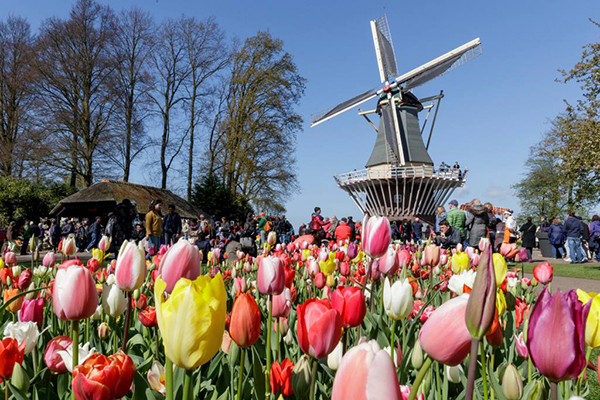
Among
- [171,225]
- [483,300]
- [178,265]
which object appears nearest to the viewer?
[483,300]

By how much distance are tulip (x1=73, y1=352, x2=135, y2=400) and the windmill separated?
1119 inches

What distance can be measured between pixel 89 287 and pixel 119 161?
25646 millimetres

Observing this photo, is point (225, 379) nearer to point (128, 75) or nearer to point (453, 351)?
point (453, 351)

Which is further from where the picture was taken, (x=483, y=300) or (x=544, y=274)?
(x=544, y=274)

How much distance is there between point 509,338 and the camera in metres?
2.12

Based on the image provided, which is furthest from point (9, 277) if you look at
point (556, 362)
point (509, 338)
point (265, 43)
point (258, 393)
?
point (265, 43)

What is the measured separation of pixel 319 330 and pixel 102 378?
45 cm

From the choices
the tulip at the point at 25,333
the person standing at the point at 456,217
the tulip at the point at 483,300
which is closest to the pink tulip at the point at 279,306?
the tulip at the point at 25,333

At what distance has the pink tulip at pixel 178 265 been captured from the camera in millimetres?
1242

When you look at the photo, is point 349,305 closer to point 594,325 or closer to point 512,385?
point 512,385

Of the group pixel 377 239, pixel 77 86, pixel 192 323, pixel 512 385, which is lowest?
pixel 512 385

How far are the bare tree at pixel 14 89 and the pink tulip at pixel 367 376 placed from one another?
2573 cm

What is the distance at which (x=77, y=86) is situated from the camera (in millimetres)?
23672

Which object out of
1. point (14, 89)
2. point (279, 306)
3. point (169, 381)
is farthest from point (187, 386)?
point (14, 89)
